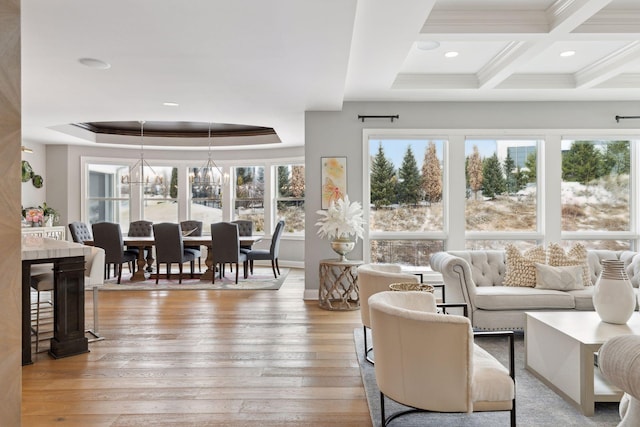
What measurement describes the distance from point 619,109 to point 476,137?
192cm

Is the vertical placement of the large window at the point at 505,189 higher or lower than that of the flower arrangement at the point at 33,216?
higher

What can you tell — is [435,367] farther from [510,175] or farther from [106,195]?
[106,195]

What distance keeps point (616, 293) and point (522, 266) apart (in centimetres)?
143

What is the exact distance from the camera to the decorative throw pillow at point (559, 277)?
163 inches

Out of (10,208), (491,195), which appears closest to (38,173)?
(10,208)

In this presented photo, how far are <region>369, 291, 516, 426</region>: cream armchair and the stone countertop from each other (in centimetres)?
273

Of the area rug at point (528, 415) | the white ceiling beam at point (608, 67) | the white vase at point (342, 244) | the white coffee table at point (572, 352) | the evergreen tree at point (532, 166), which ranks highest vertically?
the white ceiling beam at point (608, 67)

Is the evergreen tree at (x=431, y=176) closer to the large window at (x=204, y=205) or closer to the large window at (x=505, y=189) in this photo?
the large window at (x=505, y=189)

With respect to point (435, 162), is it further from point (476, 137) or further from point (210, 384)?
point (210, 384)

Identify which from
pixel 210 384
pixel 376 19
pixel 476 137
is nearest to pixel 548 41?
pixel 376 19

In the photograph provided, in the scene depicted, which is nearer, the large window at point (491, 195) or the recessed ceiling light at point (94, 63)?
the recessed ceiling light at point (94, 63)

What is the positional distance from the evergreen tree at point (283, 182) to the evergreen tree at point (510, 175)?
4.52 m

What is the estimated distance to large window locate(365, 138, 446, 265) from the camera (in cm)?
580

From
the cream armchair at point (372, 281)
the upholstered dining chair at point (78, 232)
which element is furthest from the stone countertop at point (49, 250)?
the upholstered dining chair at point (78, 232)
